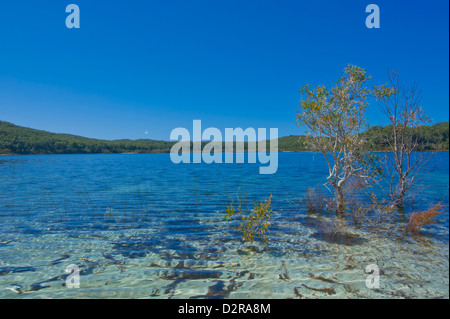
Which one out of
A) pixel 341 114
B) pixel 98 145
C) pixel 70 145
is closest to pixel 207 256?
pixel 341 114

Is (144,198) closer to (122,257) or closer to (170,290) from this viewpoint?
(122,257)

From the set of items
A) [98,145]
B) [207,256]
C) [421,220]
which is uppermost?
[98,145]

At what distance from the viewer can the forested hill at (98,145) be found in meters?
12.1

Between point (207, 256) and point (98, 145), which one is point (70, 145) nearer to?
point (98, 145)

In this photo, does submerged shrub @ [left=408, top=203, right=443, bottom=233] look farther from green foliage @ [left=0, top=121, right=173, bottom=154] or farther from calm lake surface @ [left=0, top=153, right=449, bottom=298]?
green foliage @ [left=0, top=121, right=173, bottom=154]

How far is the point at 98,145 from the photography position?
420ft

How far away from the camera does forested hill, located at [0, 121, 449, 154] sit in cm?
1208

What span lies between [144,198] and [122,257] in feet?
33.0

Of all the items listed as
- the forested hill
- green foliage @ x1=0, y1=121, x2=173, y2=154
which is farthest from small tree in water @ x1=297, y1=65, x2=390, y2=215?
green foliage @ x1=0, y1=121, x2=173, y2=154

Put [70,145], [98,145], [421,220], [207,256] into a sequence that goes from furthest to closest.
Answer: [98,145] → [70,145] → [421,220] → [207,256]

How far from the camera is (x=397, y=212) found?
12.3 m

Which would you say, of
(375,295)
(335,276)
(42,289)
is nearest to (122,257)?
(42,289)

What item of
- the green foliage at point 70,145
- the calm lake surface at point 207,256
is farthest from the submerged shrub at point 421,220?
the green foliage at point 70,145

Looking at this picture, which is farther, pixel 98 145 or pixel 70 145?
pixel 98 145
